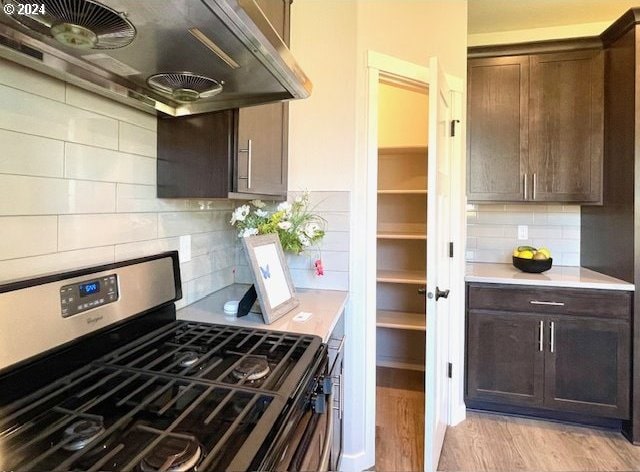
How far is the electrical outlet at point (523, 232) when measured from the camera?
9.55ft

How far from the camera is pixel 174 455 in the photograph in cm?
65

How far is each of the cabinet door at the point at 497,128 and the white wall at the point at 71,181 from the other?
2105 millimetres

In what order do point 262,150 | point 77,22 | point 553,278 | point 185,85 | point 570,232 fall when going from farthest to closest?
point 570,232, point 553,278, point 262,150, point 185,85, point 77,22

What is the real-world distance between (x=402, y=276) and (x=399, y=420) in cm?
99

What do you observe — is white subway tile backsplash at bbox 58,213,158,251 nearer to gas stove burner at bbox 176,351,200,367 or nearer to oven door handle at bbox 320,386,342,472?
gas stove burner at bbox 176,351,200,367

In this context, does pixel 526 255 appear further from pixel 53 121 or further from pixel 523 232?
pixel 53 121

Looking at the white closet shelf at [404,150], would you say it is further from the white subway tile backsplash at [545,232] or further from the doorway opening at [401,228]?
the white subway tile backsplash at [545,232]

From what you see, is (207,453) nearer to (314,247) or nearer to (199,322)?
(199,322)

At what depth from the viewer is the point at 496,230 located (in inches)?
117

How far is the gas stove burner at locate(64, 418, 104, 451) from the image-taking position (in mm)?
683

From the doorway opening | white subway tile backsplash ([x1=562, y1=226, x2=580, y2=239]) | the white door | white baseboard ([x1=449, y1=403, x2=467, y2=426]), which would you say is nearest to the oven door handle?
the white door

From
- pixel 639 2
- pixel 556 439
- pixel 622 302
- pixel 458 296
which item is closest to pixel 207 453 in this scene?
pixel 458 296

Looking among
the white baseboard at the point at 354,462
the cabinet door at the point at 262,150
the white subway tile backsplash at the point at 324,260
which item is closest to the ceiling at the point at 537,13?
the cabinet door at the point at 262,150

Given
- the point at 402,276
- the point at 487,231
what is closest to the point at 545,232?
the point at 487,231
